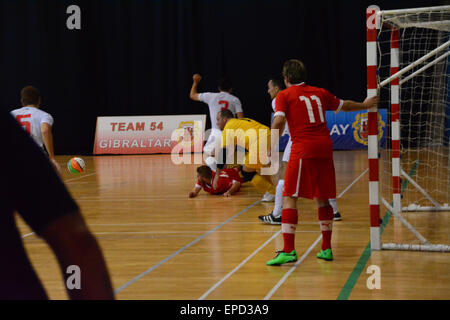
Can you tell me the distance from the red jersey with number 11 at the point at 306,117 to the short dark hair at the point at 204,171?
4.05 metres

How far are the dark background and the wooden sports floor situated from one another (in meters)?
8.15

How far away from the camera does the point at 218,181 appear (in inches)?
364

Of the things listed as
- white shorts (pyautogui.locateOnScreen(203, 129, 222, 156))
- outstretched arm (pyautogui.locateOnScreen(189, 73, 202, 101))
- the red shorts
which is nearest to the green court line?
the red shorts

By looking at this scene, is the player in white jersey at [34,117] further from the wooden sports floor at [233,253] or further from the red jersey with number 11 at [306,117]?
the red jersey with number 11 at [306,117]

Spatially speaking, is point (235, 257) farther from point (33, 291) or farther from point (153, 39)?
point (153, 39)

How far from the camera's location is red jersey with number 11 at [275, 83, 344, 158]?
4.91 m

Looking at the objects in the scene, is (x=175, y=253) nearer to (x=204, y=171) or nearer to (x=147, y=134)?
(x=204, y=171)

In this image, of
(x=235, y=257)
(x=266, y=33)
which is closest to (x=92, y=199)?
(x=235, y=257)

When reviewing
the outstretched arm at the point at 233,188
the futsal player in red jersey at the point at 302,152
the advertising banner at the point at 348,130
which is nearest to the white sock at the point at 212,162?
the outstretched arm at the point at 233,188

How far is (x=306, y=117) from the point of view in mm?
4969

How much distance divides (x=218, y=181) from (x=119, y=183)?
2.76 m

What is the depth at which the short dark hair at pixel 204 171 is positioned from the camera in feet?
29.4

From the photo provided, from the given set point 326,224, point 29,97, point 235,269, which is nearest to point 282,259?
point 235,269

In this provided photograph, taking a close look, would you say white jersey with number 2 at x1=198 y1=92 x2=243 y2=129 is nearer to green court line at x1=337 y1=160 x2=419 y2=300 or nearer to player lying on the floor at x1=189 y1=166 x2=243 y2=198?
player lying on the floor at x1=189 y1=166 x2=243 y2=198
